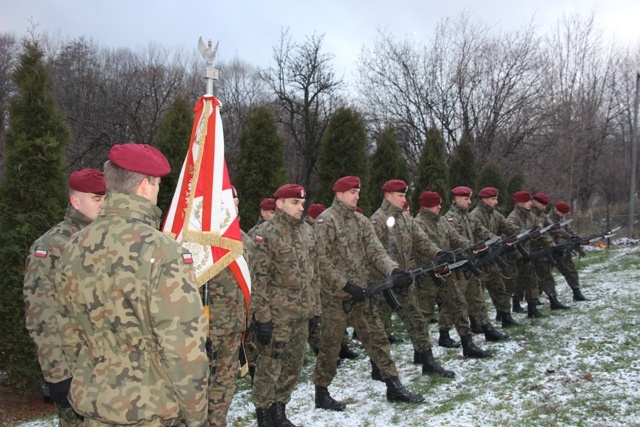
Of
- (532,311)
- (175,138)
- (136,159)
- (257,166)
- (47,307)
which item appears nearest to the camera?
(136,159)

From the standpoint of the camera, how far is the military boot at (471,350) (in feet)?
22.2

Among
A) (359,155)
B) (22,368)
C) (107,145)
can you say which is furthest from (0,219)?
(107,145)

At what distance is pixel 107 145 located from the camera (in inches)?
648

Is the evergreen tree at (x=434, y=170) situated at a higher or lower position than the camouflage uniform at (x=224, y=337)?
higher

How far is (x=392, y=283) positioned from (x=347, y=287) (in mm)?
552

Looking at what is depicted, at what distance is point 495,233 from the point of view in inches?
340

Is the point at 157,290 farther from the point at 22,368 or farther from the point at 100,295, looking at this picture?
the point at 22,368

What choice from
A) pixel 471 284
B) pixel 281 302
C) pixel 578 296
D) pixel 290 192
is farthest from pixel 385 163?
pixel 281 302

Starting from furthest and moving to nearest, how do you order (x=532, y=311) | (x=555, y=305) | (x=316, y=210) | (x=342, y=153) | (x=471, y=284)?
(x=342, y=153) → (x=555, y=305) → (x=316, y=210) → (x=532, y=311) → (x=471, y=284)

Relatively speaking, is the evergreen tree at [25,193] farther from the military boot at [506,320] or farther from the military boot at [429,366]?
the military boot at [506,320]

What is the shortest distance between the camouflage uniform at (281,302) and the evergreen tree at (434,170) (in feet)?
33.3

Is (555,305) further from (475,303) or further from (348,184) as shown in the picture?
(348,184)

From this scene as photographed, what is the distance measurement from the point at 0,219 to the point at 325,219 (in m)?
4.06

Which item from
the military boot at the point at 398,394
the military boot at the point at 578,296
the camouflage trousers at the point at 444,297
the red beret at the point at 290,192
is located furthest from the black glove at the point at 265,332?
the military boot at the point at 578,296
